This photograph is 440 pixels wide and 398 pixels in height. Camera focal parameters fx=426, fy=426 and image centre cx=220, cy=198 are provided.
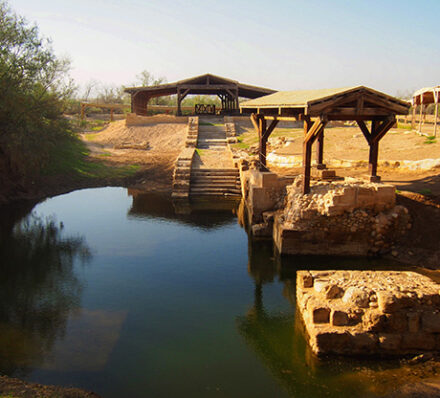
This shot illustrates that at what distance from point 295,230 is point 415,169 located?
649 cm

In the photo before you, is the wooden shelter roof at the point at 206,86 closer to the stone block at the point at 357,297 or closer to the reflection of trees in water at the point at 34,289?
the reflection of trees in water at the point at 34,289

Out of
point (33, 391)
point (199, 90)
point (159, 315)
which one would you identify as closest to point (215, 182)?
point (159, 315)

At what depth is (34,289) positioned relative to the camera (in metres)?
10.2

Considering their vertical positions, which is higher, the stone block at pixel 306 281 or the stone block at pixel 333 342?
the stone block at pixel 306 281

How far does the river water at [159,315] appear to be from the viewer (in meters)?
6.71

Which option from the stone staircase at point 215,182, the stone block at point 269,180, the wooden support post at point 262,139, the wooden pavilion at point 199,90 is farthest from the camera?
Result: the wooden pavilion at point 199,90

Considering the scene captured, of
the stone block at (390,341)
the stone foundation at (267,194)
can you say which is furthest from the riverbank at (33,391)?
the stone foundation at (267,194)

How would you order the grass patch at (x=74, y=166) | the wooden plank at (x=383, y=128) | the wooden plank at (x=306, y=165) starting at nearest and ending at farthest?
the wooden plank at (x=383, y=128) → the wooden plank at (x=306, y=165) → the grass patch at (x=74, y=166)

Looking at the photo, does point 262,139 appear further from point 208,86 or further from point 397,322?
point 208,86

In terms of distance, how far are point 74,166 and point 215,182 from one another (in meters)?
8.62

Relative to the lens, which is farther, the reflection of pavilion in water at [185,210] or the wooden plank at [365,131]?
the reflection of pavilion in water at [185,210]

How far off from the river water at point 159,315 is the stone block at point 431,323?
3.12ft

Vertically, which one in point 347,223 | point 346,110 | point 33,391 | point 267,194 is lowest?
point 33,391

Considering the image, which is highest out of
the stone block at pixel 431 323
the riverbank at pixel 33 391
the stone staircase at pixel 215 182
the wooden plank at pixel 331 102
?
the wooden plank at pixel 331 102
